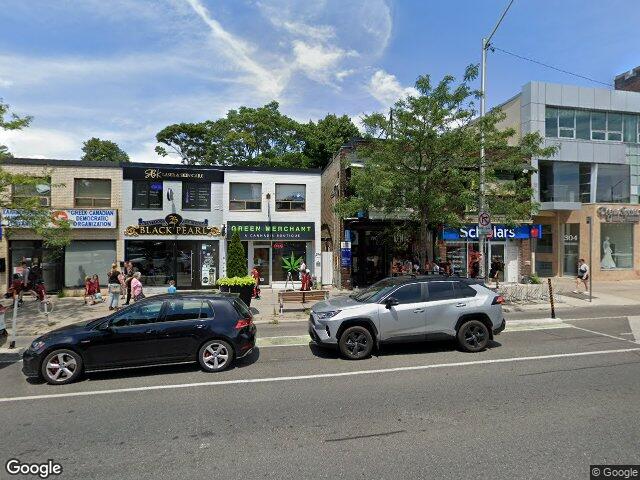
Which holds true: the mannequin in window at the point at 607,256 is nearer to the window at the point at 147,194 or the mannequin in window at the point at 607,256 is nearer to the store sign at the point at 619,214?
the store sign at the point at 619,214

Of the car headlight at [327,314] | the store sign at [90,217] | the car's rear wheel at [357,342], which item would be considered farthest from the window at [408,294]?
the store sign at [90,217]

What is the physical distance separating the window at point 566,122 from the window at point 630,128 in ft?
12.4

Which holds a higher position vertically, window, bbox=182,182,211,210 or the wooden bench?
window, bbox=182,182,211,210

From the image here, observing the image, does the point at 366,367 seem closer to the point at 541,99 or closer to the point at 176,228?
the point at 176,228

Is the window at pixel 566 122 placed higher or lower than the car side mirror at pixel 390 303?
higher

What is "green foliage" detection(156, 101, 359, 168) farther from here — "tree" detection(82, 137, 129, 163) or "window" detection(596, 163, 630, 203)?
"window" detection(596, 163, 630, 203)

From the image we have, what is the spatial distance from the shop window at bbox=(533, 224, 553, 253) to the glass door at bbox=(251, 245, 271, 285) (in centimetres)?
1658

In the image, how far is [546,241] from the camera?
2486cm

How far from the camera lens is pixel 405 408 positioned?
211 inches

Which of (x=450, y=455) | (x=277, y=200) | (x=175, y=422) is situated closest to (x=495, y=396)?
(x=450, y=455)

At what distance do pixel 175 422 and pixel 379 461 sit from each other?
2.70 metres

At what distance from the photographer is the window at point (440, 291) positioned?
27.8 ft

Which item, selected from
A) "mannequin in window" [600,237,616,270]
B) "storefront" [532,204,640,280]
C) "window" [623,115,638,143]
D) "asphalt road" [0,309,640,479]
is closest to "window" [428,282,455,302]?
"asphalt road" [0,309,640,479]

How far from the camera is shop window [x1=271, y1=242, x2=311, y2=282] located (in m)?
20.9
